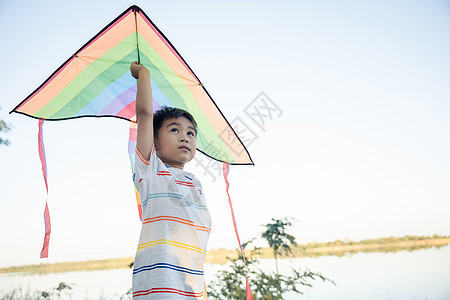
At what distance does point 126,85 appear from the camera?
200 cm

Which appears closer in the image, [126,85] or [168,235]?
[168,235]

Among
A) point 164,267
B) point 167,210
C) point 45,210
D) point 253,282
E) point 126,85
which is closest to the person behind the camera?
point 164,267

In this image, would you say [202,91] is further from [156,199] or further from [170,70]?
[156,199]

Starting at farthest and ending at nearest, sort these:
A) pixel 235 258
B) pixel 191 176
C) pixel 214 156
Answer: pixel 235 258 < pixel 214 156 < pixel 191 176

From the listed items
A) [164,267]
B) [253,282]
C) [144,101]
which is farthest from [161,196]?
[253,282]

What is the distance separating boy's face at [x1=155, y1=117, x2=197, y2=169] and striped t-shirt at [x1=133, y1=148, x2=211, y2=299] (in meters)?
0.06

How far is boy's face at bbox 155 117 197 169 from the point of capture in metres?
1.45

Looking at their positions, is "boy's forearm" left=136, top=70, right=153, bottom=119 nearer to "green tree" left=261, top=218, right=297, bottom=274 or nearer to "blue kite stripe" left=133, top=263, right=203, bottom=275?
"blue kite stripe" left=133, top=263, right=203, bottom=275

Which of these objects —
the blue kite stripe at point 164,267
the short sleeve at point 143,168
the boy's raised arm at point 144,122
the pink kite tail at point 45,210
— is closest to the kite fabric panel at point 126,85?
the pink kite tail at point 45,210

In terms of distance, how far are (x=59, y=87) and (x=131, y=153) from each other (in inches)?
21.2

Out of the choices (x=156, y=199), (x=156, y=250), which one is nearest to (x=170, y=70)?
(x=156, y=199)

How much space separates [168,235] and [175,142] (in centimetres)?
42

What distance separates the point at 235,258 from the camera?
367 centimetres

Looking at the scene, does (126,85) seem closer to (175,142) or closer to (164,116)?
(164,116)
